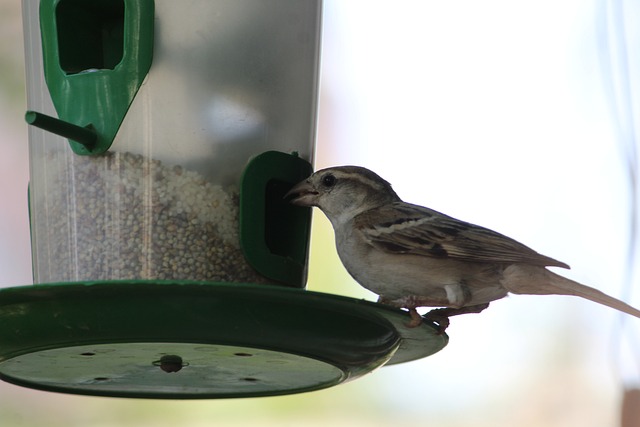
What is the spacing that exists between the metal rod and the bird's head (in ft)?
3.37

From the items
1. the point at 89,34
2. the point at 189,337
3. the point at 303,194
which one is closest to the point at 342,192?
the point at 303,194

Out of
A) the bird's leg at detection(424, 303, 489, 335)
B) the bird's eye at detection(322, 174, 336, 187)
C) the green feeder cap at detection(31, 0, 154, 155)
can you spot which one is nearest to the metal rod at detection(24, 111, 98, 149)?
the green feeder cap at detection(31, 0, 154, 155)

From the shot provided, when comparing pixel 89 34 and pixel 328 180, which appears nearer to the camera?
pixel 89 34

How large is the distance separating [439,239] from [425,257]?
15cm

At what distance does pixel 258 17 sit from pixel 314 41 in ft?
1.49

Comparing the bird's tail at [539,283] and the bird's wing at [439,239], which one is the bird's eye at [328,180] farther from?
the bird's tail at [539,283]

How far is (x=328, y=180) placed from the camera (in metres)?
6.26

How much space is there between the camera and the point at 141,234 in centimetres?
530

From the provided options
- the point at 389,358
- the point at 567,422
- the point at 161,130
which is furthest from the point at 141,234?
the point at 567,422

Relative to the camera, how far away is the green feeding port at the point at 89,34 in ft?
18.4

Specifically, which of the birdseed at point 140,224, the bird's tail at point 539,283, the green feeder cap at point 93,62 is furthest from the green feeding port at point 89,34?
the bird's tail at point 539,283

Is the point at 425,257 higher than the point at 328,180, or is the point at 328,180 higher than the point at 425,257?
the point at 328,180

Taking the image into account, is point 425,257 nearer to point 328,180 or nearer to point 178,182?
point 328,180

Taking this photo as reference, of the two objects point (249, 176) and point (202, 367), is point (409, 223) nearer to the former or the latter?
point (249, 176)
